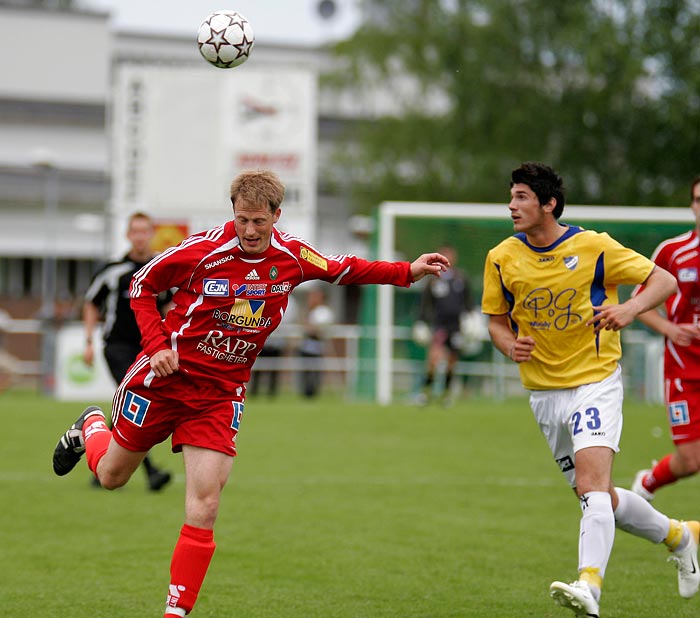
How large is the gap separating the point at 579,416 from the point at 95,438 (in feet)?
8.38

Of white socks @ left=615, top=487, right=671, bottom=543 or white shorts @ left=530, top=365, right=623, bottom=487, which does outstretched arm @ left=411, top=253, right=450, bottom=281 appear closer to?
white shorts @ left=530, top=365, right=623, bottom=487

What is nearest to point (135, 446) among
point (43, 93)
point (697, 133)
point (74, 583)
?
point (74, 583)

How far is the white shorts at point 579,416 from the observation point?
5.61 m

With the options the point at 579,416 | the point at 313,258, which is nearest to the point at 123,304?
the point at 313,258

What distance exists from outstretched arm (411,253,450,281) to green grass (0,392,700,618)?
67.8 inches

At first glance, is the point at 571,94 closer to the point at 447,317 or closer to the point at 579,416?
the point at 447,317

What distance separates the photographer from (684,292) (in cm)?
748

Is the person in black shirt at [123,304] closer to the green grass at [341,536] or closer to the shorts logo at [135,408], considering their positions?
the green grass at [341,536]

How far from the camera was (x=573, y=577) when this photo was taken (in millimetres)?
6664

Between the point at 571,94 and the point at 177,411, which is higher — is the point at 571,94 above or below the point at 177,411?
above

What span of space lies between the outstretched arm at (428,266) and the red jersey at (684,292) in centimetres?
223

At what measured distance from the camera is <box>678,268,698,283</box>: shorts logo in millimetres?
7402

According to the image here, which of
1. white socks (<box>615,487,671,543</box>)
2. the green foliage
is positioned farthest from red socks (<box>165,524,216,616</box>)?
the green foliage

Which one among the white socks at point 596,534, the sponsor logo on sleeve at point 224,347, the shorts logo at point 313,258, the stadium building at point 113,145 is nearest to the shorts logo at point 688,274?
the white socks at point 596,534
